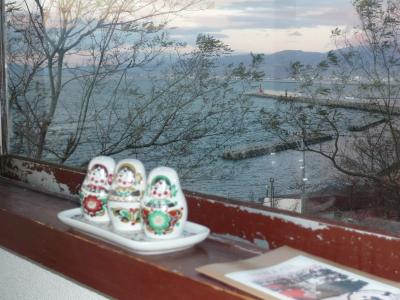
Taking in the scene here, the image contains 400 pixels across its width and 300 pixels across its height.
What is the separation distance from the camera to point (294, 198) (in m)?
1.16

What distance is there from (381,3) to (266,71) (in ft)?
1.09

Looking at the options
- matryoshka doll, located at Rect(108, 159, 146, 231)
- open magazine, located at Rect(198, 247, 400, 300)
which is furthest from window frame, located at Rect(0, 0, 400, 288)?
matryoshka doll, located at Rect(108, 159, 146, 231)

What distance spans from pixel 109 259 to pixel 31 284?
39cm

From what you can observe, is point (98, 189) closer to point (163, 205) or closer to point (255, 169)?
point (163, 205)

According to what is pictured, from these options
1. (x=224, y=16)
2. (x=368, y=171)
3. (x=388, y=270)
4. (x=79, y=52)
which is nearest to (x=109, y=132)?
(x=79, y=52)

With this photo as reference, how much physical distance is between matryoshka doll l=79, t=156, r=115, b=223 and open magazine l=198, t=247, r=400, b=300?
29cm

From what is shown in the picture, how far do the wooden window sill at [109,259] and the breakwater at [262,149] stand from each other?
0.47 metres

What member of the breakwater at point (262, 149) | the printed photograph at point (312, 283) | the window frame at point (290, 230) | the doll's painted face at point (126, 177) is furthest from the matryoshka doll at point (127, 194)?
the breakwater at point (262, 149)

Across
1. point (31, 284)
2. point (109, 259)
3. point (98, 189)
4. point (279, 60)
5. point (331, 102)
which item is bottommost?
point (31, 284)

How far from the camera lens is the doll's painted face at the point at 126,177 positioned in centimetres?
88

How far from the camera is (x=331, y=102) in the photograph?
1.26 metres

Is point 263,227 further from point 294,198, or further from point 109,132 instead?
point 109,132

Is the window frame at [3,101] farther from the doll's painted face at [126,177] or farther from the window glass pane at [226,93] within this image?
the doll's painted face at [126,177]

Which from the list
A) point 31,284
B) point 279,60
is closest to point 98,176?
point 31,284
